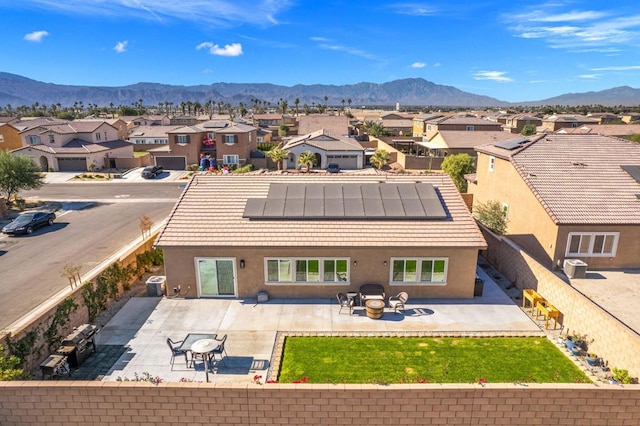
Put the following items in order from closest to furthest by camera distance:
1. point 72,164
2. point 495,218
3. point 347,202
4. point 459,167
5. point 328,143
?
point 347,202
point 495,218
point 459,167
point 72,164
point 328,143

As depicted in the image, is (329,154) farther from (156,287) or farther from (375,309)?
(375,309)

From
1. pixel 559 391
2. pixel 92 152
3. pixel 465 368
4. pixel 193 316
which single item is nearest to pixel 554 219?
pixel 465 368

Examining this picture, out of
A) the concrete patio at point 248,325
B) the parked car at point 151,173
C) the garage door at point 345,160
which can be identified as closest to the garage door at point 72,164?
the parked car at point 151,173

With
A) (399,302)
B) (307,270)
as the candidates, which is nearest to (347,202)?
(307,270)

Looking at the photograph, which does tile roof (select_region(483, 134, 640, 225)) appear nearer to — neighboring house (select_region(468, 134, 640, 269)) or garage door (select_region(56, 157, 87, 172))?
neighboring house (select_region(468, 134, 640, 269))

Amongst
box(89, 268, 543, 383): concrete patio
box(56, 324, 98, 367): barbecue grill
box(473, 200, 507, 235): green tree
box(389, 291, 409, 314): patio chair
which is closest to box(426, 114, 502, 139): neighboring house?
box(473, 200, 507, 235): green tree

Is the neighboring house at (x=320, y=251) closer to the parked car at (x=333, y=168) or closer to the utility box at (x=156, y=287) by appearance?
the utility box at (x=156, y=287)

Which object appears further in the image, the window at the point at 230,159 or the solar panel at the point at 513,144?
the window at the point at 230,159
